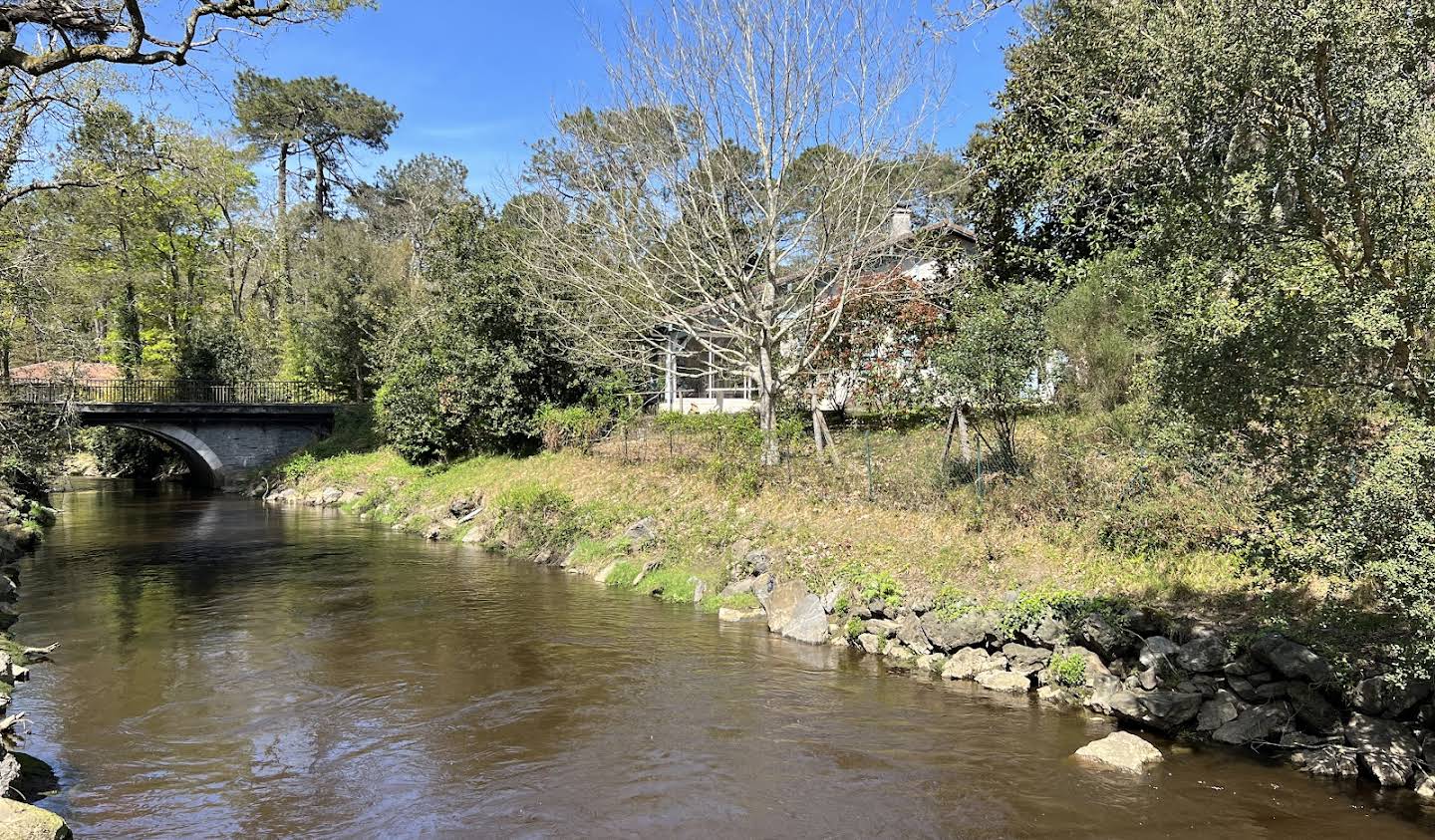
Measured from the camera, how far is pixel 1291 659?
30.9 feet

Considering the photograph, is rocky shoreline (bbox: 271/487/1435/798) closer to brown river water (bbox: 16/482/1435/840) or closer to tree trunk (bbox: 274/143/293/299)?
brown river water (bbox: 16/482/1435/840)

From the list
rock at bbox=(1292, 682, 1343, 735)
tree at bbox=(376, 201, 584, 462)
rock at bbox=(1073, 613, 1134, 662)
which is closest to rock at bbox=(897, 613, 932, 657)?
rock at bbox=(1073, 613, 1134, 662)

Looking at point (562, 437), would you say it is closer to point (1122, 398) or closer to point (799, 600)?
point (799, 600)

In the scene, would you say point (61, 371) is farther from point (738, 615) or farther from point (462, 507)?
point (738, 615)

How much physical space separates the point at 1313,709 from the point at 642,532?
13.1 m

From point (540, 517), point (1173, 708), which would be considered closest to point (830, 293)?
point (540, 517)

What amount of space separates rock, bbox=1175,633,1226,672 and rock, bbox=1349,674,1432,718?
136 cm

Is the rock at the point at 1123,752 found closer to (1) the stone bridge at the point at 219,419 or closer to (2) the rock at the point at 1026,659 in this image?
(2) the rock at the point at 1026,659

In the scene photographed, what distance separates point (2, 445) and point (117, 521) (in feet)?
23.6

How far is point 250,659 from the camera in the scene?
12656 millimetres

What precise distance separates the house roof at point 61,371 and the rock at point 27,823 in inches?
665

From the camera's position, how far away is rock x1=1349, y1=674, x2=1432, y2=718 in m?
8.41

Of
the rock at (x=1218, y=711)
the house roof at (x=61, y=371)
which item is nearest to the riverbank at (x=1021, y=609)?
the rock at (x=1218, y=711)

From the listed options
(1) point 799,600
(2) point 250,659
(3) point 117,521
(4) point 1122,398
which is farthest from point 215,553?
(4) point 1122,398
